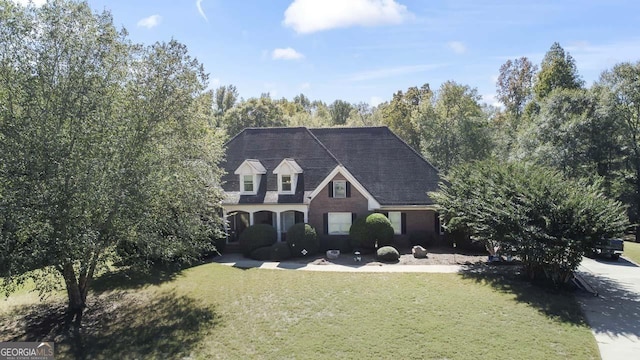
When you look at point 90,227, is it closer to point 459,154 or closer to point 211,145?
point 211,145

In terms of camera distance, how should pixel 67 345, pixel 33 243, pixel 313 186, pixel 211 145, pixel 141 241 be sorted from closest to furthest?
pixel 33 243 < pixel 67 345 < pixel 141 241 < pixel 211 145 < pixel 313 186

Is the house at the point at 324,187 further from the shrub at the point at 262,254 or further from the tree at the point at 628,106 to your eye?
the tree at the point at 628,106

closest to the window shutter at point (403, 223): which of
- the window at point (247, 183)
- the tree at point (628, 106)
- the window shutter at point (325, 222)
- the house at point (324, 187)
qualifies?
the house at point (324, 187)

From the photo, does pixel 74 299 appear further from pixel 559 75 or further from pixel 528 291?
pixel 559 75

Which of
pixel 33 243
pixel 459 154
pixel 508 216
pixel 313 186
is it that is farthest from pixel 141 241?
pixel 459 154

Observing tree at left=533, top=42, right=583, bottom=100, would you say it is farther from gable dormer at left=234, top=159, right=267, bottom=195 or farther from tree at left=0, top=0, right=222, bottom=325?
tree at left=0, top=0, right=222, bottom=325

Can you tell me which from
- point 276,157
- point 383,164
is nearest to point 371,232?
point 383,164

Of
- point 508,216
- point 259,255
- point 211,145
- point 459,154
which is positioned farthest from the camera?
point 459,154

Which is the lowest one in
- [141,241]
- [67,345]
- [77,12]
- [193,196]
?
[67,345]
